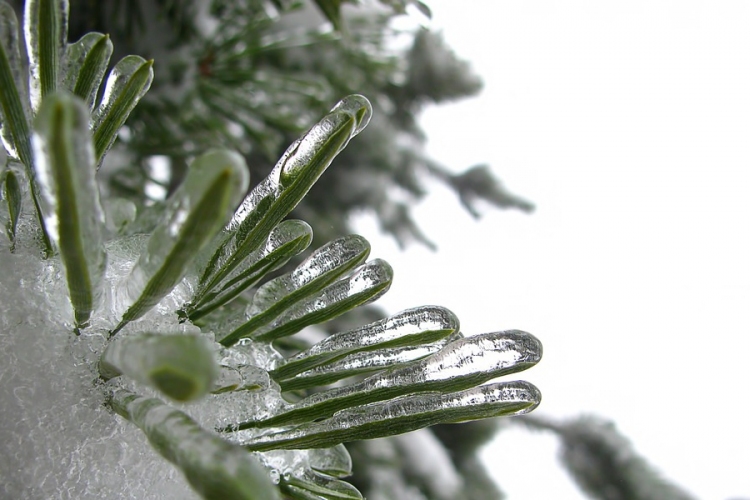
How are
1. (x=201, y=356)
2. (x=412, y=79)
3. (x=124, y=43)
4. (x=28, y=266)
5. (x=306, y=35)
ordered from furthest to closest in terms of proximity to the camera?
(x=412, y=79) → (x=306, y=35) → (x=124, y=43) → (x=28, y=266) → (x=201, y=356)

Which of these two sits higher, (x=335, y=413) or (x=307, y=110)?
(x=335, y=413)

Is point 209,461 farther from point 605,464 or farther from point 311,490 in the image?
point 605,464

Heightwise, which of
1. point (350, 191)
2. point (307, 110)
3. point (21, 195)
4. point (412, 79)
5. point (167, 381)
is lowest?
point (350, 191)

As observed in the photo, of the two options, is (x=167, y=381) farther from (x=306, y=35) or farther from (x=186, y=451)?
(x=306, y=35)

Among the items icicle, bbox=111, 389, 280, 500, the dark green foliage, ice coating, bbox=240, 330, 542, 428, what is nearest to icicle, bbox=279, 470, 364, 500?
ice coating, bbox=240, 330, 542, 428

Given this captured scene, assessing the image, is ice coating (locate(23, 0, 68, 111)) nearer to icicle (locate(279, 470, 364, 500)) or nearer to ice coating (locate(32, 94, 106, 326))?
ice coating (locate(32, 94, 106, 326))

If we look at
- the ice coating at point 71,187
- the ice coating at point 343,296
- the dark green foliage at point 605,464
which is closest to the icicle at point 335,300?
the ice coating at point 343,296

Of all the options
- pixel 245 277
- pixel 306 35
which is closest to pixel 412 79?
pixel 306 35

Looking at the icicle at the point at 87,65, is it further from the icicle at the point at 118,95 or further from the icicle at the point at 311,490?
the icicle at the point at 311,490

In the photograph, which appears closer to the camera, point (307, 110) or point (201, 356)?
point (201, 356)
